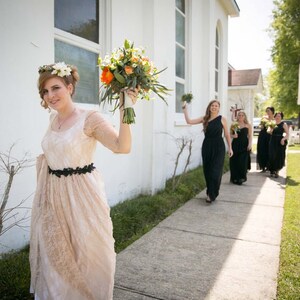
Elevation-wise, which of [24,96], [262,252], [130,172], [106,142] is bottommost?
[262,252]

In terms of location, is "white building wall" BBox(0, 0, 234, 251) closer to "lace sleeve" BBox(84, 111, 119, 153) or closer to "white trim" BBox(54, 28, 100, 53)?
"white trim" BBox(54, 28, 100, 53)

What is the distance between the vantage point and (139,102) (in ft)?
20.6

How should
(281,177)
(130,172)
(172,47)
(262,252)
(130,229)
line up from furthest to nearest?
(281,177) → (172,47) → (130,172) → (130,229) → (262,252)

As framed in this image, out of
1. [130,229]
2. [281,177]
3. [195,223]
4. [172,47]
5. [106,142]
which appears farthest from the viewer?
[281,177]

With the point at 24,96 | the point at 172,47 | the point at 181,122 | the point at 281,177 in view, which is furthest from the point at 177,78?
the point at 24,96

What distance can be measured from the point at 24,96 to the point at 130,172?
289cm

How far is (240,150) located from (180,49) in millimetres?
3258

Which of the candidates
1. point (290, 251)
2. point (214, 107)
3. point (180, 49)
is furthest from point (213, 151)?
point (180, 49)

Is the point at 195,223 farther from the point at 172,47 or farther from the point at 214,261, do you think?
the point at 172,47

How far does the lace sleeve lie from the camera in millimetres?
2203

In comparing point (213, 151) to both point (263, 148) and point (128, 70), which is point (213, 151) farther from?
point (128, 70)

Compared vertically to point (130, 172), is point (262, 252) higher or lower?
lower

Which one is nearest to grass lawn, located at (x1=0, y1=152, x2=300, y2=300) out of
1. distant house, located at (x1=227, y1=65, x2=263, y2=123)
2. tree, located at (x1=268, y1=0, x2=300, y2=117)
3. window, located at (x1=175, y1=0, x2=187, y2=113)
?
window, located at (x1=175, y1=0, x2=187, y2=113)

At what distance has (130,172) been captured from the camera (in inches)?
241
